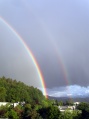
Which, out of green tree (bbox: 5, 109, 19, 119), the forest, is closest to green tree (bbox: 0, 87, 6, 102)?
the forest

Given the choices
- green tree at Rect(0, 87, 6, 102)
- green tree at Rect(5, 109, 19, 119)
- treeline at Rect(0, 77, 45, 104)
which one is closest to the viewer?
green tree at Rect(5, 109, 19, 119)

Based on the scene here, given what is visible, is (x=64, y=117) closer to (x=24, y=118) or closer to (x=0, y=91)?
(x=24, y=118)

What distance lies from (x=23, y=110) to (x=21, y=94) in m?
15.0

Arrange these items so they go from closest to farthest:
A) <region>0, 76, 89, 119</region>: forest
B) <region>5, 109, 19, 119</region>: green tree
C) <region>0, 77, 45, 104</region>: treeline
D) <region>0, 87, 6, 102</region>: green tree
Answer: <region>0, 76, 89, 119</region>: forest < <region>5, 109, 19, 119</region>: green tree < <region>0, 87, 6, 102</region>: green tree < <region>0, 77, 45, 104</region>: treeline

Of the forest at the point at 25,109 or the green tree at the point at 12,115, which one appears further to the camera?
the green tree at the point at 12,115

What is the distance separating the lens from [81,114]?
42500mm

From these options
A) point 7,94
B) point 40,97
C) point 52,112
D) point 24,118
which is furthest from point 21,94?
point 52,112

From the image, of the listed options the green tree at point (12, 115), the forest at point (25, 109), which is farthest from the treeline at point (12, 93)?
the green tree at point (12, 115)

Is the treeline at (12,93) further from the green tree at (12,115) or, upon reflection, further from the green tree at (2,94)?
the green tree at (12,115)

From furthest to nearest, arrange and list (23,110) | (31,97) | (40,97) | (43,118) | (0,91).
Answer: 1. (40,97)
2. (31,97)
3. (0,91)
4. (23,110)
5. (43,118)

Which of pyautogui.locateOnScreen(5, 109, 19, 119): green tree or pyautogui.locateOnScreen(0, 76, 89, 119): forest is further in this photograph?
pyautogui.locateOnScreen(5, 109, 19, 119): green tree

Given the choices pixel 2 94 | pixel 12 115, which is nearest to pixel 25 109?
pixel 12 115

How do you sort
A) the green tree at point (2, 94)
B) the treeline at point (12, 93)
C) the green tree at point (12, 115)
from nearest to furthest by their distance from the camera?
the green tree at point (12, 115), the green tree at point (2, 94), the treeline at point (12, 93)

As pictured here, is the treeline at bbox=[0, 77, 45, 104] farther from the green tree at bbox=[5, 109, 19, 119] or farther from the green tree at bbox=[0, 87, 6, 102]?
the green tree at bbox=[5, 109, 19, 119]
